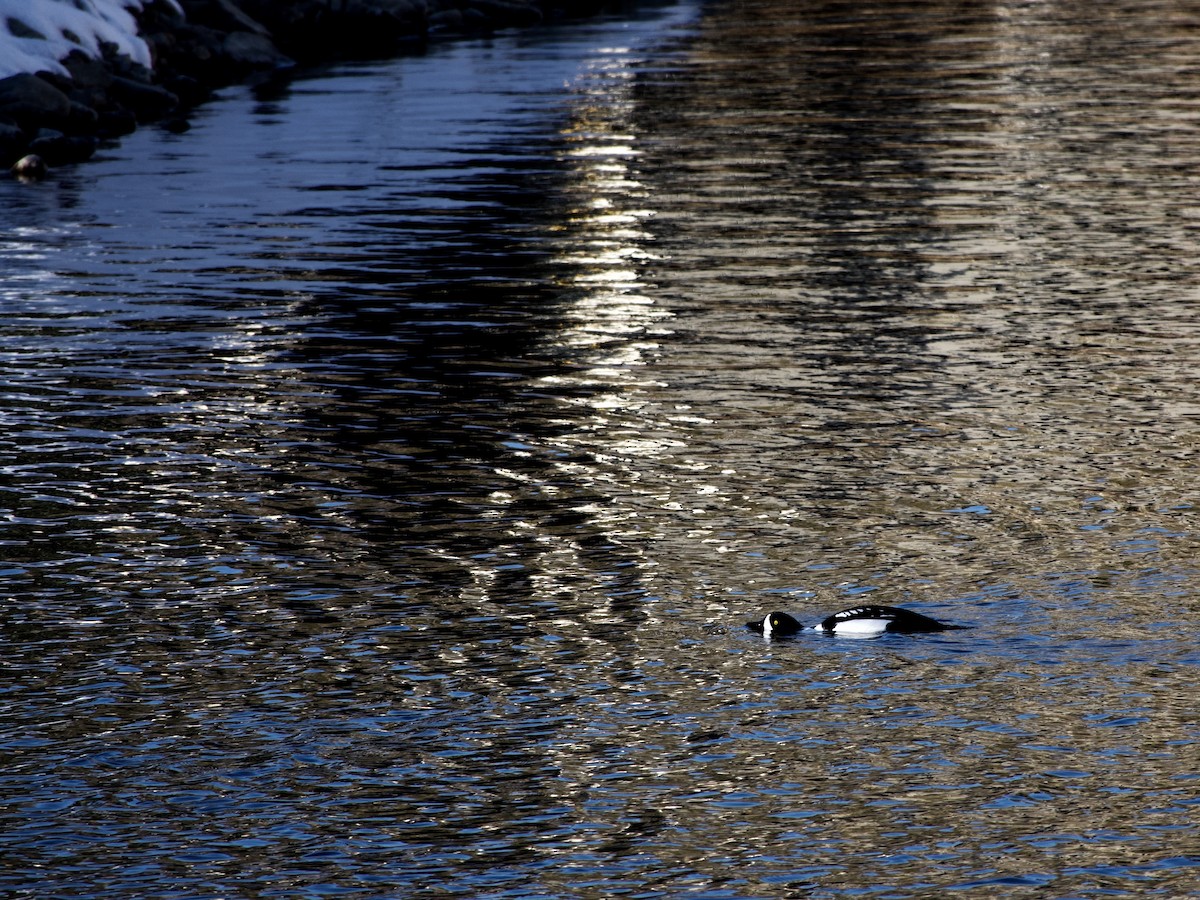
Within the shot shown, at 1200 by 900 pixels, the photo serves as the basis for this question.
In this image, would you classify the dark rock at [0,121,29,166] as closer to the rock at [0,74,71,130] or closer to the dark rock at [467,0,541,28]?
the rock at [0,74,71,130]

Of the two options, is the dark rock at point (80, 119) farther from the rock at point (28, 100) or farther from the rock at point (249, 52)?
the rock at point (249, 52)

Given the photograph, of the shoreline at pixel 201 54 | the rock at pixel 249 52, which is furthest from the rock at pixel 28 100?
the rock at pixel 249 52

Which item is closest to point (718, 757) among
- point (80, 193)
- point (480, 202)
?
point (480, 202)

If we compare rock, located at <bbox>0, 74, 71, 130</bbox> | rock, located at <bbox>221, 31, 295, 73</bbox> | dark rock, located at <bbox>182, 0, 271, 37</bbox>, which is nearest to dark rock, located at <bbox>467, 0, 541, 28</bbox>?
dark rock, located at <bbox>182, 0, 271, 37</bbox>

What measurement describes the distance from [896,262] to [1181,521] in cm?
1175

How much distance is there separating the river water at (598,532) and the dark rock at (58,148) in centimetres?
315

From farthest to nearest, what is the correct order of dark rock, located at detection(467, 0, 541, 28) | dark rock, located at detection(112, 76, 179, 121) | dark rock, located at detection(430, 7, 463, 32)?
dark rock, located at detection(467, 0, 541, 28) < dark rock, located at detection(430, 7, 463, 32) < dark rock, located at detection(112, 76, 179, 121)

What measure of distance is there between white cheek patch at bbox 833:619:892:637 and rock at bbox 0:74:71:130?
30101 millimetres

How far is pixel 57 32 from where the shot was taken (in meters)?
43.2

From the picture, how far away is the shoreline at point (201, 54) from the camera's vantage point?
39.0m

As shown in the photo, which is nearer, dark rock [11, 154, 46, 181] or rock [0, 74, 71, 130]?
dark rock [11, 154, 46, 181]

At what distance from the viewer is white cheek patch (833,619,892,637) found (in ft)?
43.3

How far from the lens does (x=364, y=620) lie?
46.1 feet

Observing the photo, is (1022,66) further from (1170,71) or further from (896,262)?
(896,262)
